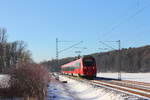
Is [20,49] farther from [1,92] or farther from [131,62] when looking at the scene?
[1,92]

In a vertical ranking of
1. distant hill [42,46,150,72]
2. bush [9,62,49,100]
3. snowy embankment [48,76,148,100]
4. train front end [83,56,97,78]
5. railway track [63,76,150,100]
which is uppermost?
distant hill [42,46,150,72]

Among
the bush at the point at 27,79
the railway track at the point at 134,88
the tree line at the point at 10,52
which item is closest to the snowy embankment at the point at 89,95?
the railway track at the point at 134,88

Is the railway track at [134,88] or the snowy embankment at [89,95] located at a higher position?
the railway track at [134,88]

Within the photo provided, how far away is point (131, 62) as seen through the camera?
397 ft

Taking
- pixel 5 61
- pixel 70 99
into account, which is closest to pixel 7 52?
pixel 5 61

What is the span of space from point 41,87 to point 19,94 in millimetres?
3178

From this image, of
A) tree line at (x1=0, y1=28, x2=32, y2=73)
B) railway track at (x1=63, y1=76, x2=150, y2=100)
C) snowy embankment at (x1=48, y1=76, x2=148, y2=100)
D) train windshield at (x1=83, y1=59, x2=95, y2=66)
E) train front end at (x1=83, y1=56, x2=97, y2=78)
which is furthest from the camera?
tree line at (x1=0, y1=28, x2=32, y2=73)

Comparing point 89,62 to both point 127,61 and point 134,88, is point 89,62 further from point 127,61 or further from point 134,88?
point 127,61

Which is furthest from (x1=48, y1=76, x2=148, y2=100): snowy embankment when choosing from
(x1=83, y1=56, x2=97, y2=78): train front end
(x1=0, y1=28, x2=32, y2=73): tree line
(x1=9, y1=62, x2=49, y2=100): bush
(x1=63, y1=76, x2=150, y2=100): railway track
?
(x1=0, y1=28, x2=32, y2=73): tree line

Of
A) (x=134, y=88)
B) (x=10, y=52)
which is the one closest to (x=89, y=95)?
(x=134, y=88)

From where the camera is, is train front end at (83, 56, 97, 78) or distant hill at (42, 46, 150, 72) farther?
distant hill at (42, 46, 150, 72)

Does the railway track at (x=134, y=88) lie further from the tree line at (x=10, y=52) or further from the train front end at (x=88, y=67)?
the tree line at (x=10, y=52)

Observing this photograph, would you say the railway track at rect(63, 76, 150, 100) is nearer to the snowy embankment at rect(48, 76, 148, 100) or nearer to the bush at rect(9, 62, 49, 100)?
the snowy embankment at rect(48, 76, 148, 100)

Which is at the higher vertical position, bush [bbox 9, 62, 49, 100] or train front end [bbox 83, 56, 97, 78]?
train front end [bbox 83, 56, 97, 78]
